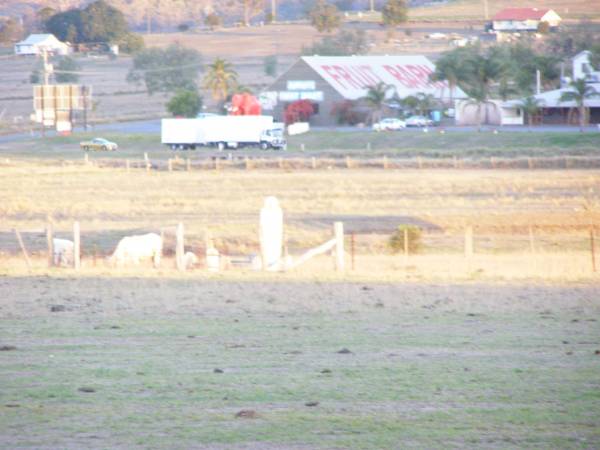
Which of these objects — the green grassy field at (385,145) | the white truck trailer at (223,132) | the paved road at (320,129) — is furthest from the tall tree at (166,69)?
the white truck trailer at (223,132)

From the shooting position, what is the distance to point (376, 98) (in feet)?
282

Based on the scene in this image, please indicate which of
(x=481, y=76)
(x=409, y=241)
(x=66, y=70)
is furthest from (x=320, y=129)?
(x=409, y=241)

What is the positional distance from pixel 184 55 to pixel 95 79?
40.9ft

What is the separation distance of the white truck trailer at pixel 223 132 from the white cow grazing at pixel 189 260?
51308 millimetres

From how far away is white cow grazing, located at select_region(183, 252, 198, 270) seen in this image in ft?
77.2

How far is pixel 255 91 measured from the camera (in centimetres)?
11412

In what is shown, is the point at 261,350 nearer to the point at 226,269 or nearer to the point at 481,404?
the point at 481,404

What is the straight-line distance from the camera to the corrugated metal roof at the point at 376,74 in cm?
9156

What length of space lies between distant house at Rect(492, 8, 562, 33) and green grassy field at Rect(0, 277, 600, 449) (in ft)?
452

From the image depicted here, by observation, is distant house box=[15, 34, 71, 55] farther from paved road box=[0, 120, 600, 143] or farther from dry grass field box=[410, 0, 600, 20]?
dry grass field box=[410, 0, 600, 20]

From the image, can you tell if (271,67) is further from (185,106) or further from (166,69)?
(185,106)

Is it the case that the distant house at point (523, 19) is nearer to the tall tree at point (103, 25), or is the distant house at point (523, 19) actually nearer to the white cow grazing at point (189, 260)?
the tall tree at point (103, 25)

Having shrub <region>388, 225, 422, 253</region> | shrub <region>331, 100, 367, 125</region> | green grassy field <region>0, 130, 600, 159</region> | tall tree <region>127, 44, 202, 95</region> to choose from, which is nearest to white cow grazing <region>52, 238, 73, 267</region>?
shrub <region>388, 225, 422, 253</region>

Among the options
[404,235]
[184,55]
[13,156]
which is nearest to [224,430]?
[404,235]
